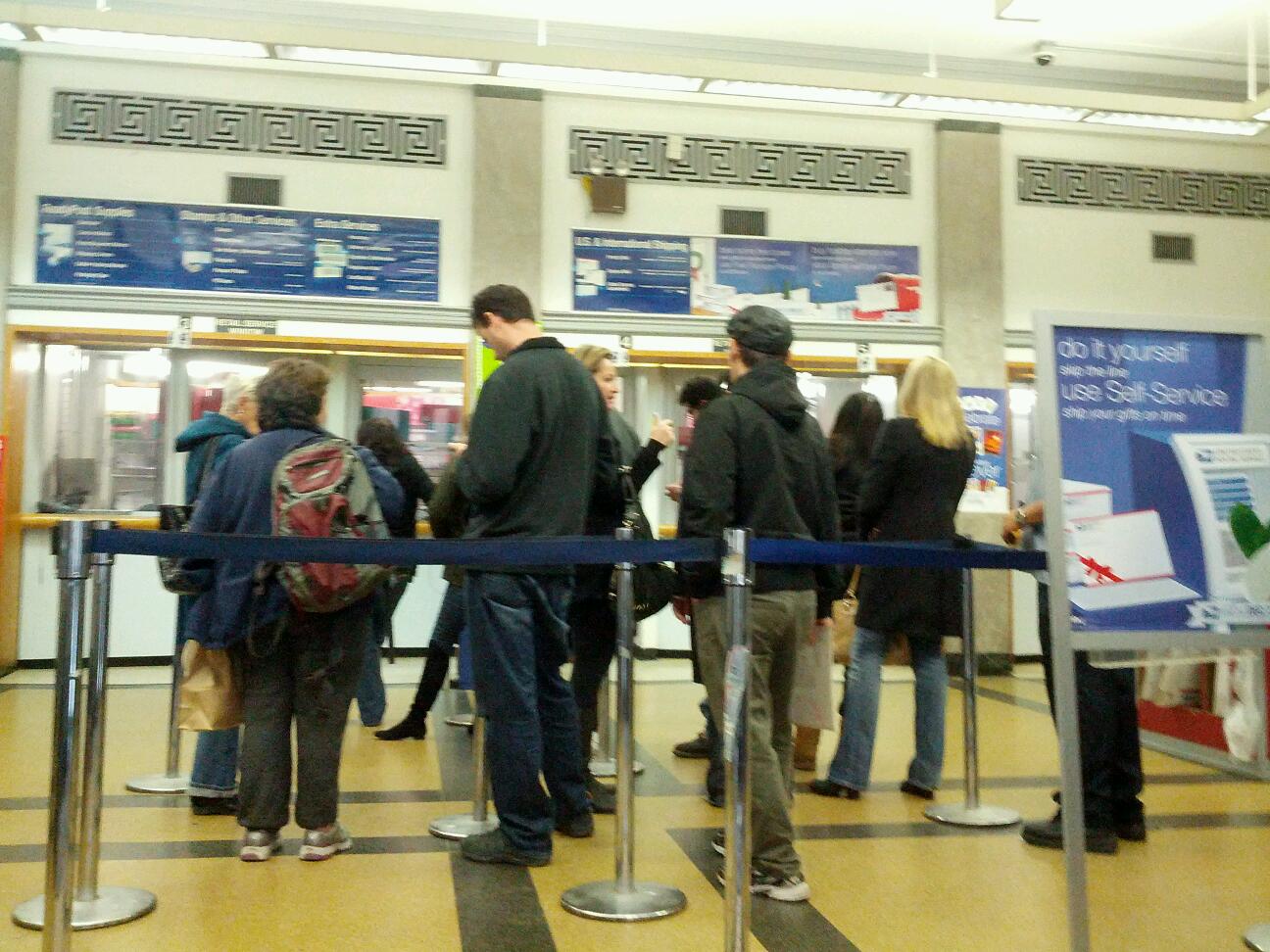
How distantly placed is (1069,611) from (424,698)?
124 inches

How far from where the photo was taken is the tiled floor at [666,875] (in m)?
2.60

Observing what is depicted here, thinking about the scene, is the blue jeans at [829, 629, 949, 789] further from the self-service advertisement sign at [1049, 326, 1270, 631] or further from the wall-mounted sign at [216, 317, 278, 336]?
the wall-mounted sign at [216, 317, 278, 336]

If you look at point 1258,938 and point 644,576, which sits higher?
point 644,576

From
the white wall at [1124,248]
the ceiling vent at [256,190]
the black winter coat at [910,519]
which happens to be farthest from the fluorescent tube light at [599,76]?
the white wall at [1124,248]

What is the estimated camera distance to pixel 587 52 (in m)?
5.70

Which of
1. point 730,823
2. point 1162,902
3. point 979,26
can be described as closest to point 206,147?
point 979,26

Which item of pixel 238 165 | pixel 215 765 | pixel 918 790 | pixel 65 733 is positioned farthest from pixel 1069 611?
pixel 238 165

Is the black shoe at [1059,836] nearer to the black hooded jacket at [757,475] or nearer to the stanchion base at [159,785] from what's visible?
the black hooded jacket at [757,475]

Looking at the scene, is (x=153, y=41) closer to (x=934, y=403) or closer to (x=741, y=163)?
(x=741, y=163)

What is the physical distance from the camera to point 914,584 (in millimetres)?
3877

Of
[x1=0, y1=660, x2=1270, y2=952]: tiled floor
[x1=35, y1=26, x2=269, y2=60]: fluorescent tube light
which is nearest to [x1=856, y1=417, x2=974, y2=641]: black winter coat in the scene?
[x1=0, y1=660, x2=1270, y2=952]: tiled floor

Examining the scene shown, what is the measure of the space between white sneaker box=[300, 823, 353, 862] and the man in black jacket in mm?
1148

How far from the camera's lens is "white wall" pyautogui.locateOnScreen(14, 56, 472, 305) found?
6625 millimetres

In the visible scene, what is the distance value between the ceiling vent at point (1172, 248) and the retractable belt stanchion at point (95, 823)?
7.46 m
